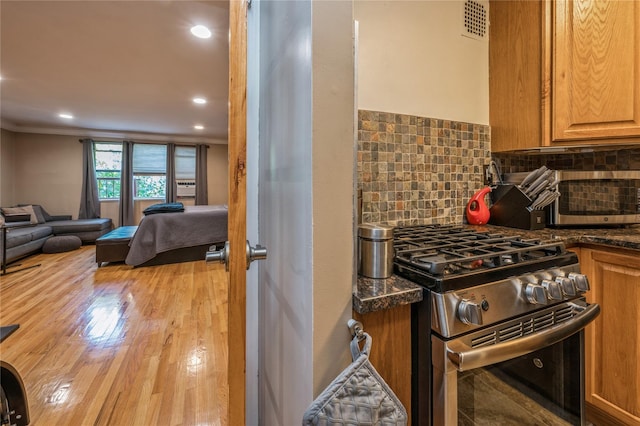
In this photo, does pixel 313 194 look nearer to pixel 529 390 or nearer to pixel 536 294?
pixel 536 294

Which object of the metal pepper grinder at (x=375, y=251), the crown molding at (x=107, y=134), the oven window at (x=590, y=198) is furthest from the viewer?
the crown molding at (x=107, y=134)

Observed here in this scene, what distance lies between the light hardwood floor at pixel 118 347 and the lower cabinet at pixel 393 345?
1106mm

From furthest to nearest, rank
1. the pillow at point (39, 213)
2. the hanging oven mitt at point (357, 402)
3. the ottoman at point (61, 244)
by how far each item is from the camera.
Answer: the pillow at point (39, 213) → the ottoman at point (61, 244) → the hanging oven mitt at point (357, 402)

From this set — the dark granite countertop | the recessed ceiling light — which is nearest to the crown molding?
the recessed ceiling light

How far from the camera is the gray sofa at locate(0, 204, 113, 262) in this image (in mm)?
3928

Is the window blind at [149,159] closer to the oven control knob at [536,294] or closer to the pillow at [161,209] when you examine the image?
the pillow at [161,209]

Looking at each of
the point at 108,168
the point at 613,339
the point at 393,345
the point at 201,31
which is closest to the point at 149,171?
the point at 108,168

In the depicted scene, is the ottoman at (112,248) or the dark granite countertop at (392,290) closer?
the dark granite countertop at (392,290)

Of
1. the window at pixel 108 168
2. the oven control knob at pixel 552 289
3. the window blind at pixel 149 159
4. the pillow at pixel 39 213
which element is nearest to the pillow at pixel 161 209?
the pillow at pixel 39 213

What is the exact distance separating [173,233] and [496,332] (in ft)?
14.1

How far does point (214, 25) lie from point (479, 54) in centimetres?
202

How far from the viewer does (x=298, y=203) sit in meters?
0.70

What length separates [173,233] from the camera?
4.14 m

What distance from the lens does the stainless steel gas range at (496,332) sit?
697 millimetres
